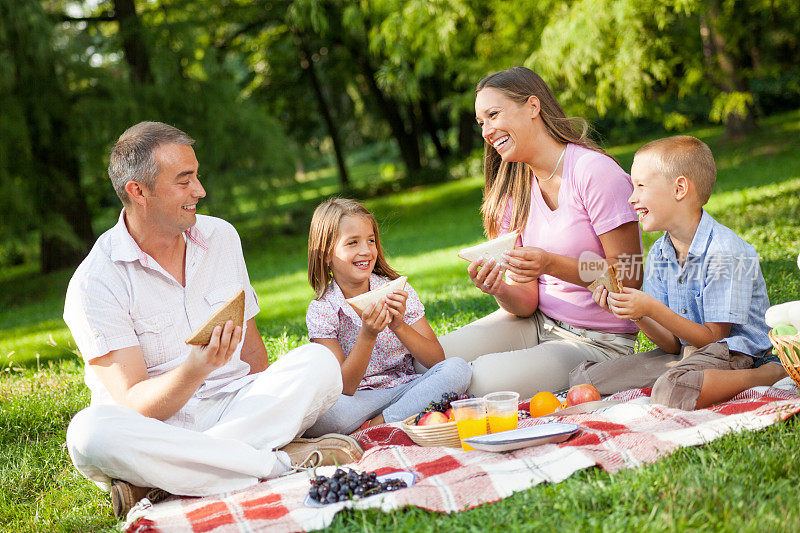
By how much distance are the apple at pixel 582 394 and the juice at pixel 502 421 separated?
18.5 inches

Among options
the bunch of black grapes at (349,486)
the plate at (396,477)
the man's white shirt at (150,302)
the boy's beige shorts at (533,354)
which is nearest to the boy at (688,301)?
the boy's beige shorts at (533,354)

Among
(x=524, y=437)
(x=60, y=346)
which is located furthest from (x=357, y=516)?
(x=60, y=346)

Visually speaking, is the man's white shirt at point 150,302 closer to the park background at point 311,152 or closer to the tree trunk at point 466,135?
the park background at point 311,152

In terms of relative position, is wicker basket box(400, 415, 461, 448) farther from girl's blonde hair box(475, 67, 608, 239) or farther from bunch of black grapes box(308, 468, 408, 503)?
girl's blonde hair box(475, 67, 608, 239)

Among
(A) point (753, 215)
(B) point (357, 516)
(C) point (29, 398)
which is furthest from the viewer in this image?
(A) point (753, 215)

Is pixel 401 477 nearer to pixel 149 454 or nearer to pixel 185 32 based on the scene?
pixel 149 454

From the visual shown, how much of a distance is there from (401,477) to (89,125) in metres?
12.1

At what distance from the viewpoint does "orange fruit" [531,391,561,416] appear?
367 centimetres

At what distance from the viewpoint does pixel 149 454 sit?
305 centimetres

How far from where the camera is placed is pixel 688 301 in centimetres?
374

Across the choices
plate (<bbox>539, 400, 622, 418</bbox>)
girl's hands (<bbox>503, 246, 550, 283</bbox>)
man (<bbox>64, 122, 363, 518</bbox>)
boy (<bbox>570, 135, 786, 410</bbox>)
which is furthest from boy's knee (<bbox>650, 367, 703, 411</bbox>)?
man (<bbox>64, 122, 363, 518</bbox>)

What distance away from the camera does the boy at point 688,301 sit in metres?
3.38

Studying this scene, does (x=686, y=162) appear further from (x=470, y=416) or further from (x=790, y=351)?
(x=470, y=416)

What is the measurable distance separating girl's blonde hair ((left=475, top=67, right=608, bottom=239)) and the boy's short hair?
45cm
